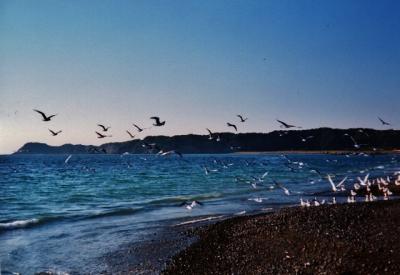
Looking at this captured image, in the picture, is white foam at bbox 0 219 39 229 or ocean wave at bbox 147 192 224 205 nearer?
white foam at bbox 0 219 39 229

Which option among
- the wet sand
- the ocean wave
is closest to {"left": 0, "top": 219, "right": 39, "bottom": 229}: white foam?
the ocean wave

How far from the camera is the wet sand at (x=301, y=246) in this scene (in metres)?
13.1

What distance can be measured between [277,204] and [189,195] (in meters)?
13.0

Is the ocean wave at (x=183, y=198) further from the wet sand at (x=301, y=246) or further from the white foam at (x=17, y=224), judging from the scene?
the wet sand at (x=301, y=246)

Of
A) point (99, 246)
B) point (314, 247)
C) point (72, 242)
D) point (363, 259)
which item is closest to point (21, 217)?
point (72, 242)

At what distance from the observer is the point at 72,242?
21328mm

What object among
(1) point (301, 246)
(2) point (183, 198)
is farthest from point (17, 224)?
(1) point (301, 246)

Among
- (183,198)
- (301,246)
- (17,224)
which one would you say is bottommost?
(17,224)

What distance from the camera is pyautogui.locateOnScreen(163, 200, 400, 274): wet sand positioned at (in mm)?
13062

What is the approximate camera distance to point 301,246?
1560 cm

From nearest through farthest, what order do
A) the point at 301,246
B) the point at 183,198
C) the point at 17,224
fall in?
the point at 301,246 < the point at 17,224 < the point at 183,198

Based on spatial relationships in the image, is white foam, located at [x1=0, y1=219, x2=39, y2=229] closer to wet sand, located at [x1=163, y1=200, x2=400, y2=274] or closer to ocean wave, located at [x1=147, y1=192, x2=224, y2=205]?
ocean wave, located at [x1=147, y1=192, x2=224, y2=205]

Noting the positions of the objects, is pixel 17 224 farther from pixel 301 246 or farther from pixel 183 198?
pixel 301 246

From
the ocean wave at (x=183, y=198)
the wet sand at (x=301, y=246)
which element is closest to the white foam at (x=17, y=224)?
the ocean wave at (x=183, y=198)
